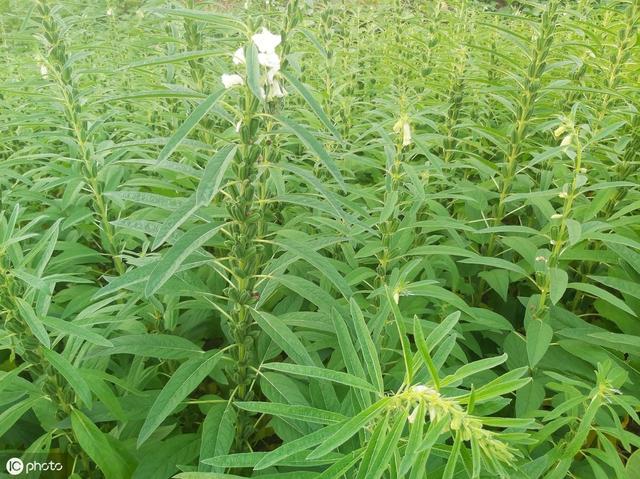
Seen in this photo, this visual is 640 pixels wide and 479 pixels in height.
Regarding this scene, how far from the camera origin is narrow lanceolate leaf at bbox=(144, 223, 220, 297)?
1.37m

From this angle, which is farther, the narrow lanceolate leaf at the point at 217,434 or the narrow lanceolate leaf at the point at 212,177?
the narrow lanceolate leaf at the point at 217,434

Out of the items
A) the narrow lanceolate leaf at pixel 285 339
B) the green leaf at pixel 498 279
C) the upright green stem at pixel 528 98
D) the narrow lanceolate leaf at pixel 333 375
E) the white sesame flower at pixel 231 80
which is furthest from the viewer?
the upright green stem at pixel 528 98

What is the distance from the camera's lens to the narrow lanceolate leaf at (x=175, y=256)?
137 cm

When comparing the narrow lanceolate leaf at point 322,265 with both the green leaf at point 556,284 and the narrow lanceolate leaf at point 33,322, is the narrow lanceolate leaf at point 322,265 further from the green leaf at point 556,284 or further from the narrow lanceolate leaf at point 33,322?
the green leaf at point 556,284

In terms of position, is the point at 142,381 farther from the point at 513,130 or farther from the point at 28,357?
the point at 513,130

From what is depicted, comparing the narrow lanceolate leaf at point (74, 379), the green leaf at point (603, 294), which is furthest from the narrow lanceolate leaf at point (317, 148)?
the green leaf at point (603, 294)

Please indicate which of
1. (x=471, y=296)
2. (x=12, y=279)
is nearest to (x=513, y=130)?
(x=471, y=296)

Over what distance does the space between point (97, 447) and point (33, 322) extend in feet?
1.76

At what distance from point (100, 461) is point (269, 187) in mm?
1626

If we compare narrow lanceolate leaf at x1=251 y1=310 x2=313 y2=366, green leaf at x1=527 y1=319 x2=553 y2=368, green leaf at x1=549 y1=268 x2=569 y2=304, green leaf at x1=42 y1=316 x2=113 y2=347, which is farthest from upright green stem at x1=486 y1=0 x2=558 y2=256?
green leaf at x1=42 y1=316 x2=113 y2=347

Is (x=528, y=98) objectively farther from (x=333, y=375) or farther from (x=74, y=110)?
(x=74, y=110)

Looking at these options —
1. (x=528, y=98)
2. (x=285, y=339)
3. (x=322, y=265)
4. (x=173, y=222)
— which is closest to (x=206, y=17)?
(x=173, y=222)

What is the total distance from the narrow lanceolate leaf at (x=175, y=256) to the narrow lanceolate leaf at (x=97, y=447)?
0.84 metres

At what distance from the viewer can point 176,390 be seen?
167 cm
